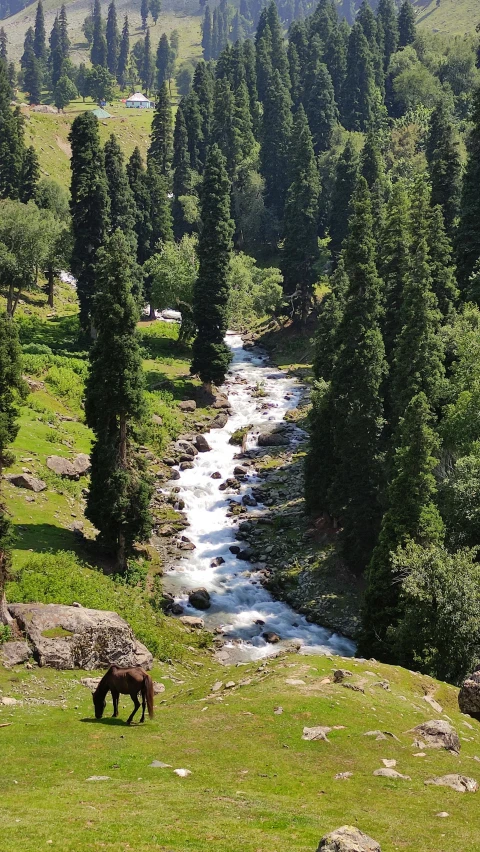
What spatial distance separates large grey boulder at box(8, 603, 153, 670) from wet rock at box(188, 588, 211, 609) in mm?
14386

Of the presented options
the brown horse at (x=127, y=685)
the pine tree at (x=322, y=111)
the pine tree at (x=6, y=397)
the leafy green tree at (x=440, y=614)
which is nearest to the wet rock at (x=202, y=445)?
the pine tree at (x=6, y=397)

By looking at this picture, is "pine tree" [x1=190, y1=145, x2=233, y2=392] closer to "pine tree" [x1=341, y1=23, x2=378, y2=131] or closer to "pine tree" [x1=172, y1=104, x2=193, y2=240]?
"pine tree" [x1=172, y1=104, x2=193, y2=240]

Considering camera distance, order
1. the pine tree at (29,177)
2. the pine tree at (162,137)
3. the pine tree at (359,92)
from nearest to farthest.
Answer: the pine tree at (29,177) < the pine tree at (162,137) < the pine tree at (359,92)

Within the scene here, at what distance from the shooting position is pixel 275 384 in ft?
321

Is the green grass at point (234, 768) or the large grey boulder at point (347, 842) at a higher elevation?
the large grey boulder at point (347, 842)

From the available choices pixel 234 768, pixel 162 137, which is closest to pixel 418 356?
pixel 234 768

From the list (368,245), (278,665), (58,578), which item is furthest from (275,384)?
(278,665)

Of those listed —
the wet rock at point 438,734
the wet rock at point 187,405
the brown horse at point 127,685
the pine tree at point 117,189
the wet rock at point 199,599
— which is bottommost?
the wet rock at point 199,599

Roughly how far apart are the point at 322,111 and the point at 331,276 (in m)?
75.9

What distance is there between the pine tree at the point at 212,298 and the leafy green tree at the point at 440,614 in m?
49.6

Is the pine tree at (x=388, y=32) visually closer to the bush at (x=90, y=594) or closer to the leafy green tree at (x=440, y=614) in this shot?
the bush at (x=90, y=594)

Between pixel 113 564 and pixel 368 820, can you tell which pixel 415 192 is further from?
pixel 368 820

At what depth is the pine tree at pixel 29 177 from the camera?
11406 cm

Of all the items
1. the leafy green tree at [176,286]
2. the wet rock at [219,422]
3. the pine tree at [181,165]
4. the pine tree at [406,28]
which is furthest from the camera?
the pine tree at [406,28]
